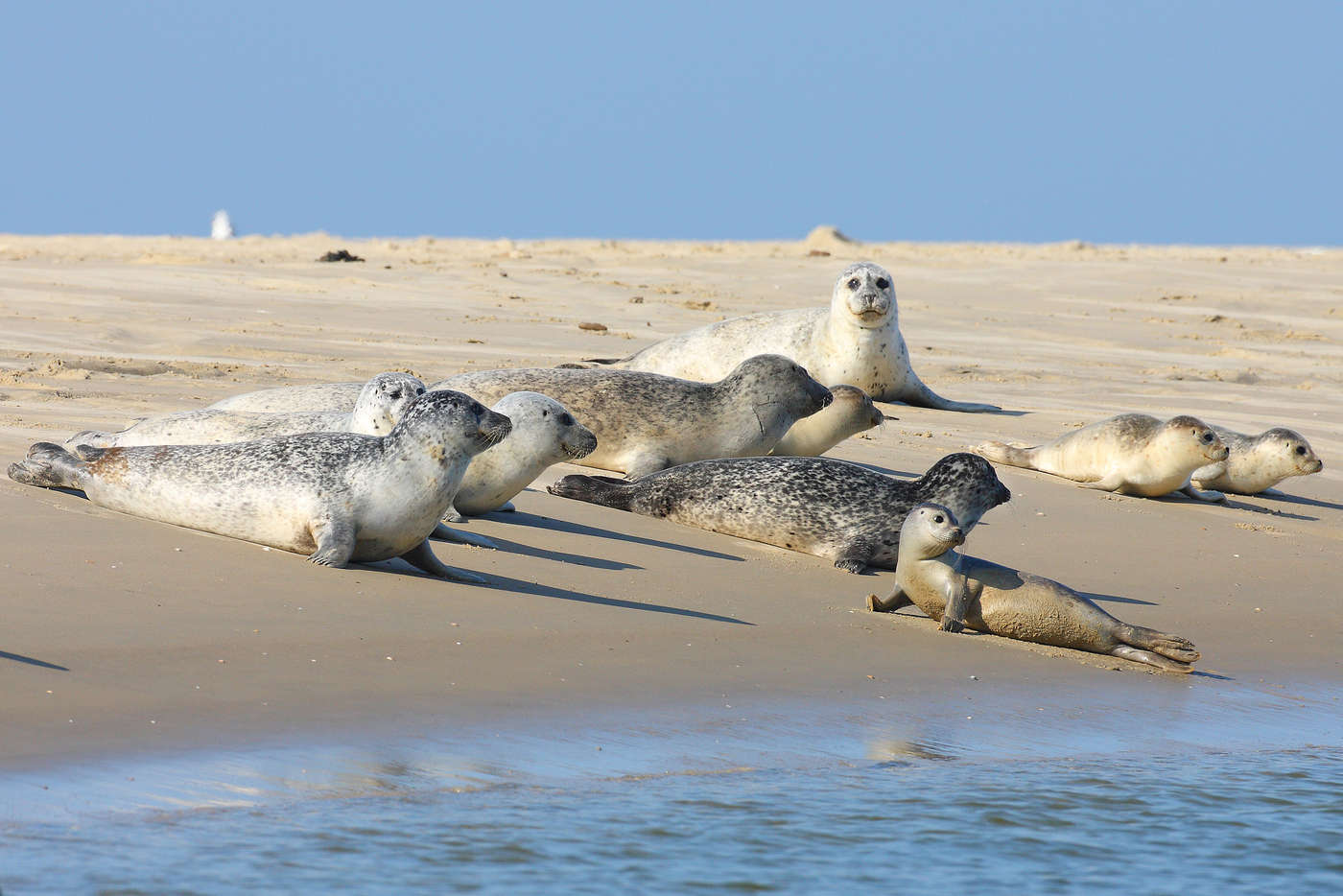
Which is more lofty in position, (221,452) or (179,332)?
(179,332)

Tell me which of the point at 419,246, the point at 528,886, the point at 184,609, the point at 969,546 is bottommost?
the point at 528,886

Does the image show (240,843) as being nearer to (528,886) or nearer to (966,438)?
(528,886)

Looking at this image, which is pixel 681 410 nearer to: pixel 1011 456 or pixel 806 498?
pixel 806 498

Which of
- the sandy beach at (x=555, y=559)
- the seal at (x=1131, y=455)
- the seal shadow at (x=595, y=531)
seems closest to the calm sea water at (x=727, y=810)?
the sandy beach at (x=555, y=559)

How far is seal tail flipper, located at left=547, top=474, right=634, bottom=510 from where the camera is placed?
721cm

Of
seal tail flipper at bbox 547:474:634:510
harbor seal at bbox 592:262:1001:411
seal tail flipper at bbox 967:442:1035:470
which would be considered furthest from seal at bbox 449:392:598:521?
harbor seal at bbox 592:262:1001:411

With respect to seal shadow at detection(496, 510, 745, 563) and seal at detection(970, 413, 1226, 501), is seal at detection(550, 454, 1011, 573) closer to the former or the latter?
seal shadow at detection(496, 510, 745, 563)

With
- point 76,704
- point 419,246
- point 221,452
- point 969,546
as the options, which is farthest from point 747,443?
point 419,246

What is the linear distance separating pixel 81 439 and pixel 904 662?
3.41 m

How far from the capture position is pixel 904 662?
5.19 meters

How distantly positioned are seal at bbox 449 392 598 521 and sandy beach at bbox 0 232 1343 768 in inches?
5.8

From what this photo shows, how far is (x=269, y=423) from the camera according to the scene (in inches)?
268

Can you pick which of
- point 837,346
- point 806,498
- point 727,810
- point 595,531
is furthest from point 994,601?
point 837,346

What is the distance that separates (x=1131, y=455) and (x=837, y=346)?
2.71m
